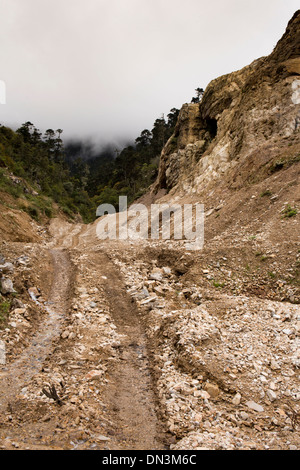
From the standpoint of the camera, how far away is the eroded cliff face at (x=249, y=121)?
69.0ft

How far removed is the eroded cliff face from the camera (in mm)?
21031

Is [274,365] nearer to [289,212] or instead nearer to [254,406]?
[254,406]

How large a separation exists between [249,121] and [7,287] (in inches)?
921

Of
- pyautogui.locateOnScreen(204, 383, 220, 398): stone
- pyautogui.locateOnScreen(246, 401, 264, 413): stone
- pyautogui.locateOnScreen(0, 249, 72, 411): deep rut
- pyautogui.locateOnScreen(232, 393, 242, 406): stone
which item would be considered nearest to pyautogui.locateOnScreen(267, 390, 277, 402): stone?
pyautogui.locateOnScreen(246, 401, 264, 413): stone

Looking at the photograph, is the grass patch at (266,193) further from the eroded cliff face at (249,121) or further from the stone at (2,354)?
the stone at (2,354)

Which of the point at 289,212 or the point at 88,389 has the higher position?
the point at 289,212

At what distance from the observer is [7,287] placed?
33.0ft

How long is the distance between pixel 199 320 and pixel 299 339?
2.89m

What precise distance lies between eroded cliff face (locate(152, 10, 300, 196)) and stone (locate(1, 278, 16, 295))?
1753 cm

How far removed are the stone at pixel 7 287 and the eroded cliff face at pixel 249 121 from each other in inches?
690

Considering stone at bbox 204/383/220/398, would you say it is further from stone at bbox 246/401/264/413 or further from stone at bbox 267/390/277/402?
stone at bbox 267/390/277/402

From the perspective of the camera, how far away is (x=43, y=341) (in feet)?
27.9

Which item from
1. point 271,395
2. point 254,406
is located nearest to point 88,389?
point 254,406
